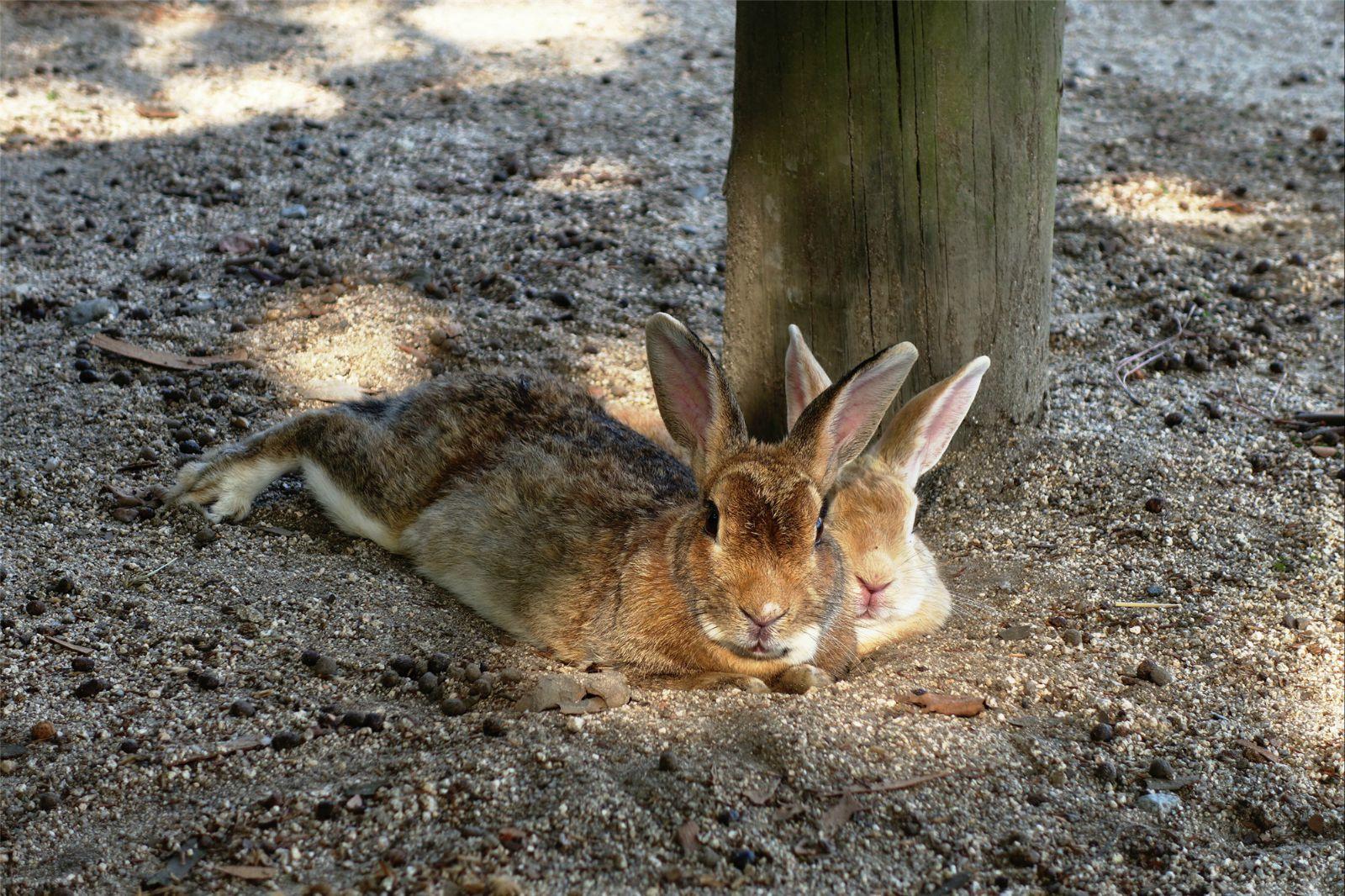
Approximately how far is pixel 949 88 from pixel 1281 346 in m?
3.42

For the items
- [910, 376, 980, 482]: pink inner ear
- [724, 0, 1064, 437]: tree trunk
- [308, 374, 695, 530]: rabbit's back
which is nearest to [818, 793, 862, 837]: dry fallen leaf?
[308, 374, 695, 530]: rabbit's back

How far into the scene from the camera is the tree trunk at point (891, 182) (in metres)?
5.00

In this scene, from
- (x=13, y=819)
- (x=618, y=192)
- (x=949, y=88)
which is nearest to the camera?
(x=13, y=819)

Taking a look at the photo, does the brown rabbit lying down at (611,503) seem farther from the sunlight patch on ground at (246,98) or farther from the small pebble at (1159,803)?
the sunlight patch on ground at (246,98)

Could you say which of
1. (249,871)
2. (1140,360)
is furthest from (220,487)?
(1140,360)

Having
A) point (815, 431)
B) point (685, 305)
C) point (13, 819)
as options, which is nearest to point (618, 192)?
point (685, 305)

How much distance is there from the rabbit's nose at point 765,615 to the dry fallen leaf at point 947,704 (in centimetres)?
67

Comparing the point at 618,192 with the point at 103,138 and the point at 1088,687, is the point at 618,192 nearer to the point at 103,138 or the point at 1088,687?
the point at 103,138

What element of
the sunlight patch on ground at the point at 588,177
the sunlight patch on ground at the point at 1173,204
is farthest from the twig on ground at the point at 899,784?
the sunlight patch on ground at the point at 1173,204

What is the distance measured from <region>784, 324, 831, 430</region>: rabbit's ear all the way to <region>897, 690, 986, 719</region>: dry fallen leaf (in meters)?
1.19

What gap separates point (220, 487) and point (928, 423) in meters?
2.85

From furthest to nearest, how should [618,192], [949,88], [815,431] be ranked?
[618,192] < [949,88] < [815,431]

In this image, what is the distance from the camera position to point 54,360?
6.38 meters

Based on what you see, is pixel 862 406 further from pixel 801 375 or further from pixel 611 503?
pixel 611 503
